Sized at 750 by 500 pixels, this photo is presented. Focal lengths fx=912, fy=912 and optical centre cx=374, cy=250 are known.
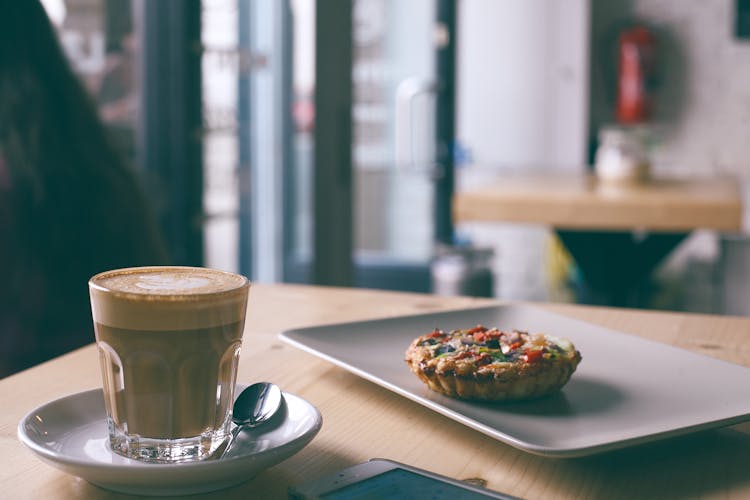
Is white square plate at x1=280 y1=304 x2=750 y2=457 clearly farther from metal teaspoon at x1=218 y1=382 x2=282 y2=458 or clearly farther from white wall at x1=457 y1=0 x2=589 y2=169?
white wall at x1=457 y1=0 x2=589 y2=169

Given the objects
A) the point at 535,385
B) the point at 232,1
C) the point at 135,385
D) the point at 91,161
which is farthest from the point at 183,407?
the point at 232,1

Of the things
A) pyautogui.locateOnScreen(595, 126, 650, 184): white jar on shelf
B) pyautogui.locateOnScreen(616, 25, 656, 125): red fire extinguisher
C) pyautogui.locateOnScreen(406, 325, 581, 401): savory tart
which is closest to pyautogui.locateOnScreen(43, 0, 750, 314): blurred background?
pyautogui.locateOnScreen(616, 25, 656, 125): red fire extinguisher

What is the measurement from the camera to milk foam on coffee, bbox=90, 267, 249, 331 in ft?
1.87

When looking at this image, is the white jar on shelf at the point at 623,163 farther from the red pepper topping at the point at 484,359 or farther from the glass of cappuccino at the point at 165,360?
the glass of cappuccino at the point at 165,360

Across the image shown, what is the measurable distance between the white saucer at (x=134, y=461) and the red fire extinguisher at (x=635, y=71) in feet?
15.2

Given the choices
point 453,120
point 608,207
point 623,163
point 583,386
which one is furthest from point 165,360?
point 453,120

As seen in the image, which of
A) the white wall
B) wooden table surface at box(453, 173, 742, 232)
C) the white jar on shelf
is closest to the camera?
wooden table surface at box(453, 173, 742, 232)

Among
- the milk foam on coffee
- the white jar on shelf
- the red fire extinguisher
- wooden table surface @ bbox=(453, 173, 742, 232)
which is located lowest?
wooden table surface @ bbox=(453, 173, 742, 232)

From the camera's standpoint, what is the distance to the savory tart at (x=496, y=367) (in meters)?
0.66

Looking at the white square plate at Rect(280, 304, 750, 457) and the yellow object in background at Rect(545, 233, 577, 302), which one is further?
the yellow object in background at Rect(545, 233, 577, 302)

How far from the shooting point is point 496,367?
25.9 inches

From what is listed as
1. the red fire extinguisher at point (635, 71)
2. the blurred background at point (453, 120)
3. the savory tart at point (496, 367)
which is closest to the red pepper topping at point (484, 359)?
the savory tart at point (496, 367)

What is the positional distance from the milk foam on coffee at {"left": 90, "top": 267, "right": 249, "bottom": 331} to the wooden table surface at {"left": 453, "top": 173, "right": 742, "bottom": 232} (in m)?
2.09

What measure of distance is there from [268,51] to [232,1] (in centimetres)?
54
